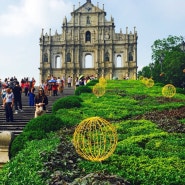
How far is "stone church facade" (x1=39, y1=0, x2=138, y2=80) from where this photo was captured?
67125mm

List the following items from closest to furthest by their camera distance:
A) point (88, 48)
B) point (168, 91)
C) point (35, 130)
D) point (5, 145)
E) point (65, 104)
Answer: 1. point (5, 145)
2. point (35, 130)
3. point (65, 104)
4. point (168, 91)
5. point (88, 48)

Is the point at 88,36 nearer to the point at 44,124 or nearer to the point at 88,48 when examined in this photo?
the point at 88,48

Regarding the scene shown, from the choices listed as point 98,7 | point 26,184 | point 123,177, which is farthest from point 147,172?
point 98,7

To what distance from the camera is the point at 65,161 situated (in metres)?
8.88

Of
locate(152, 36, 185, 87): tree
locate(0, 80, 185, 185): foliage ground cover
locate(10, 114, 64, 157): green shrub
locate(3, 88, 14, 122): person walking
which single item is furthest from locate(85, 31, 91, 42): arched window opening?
locate(10, 114, 64, 157): green shrub

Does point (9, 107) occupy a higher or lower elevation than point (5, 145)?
higher

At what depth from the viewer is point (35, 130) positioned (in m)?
12.4

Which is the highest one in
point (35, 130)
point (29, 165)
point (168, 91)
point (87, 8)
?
point (87, 8)

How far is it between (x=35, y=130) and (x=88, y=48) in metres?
56.8

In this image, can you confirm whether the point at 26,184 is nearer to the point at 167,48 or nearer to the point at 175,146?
the point at 175,146

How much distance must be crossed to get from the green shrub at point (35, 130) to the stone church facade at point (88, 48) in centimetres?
5329

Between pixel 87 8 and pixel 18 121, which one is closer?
pixel 18 121

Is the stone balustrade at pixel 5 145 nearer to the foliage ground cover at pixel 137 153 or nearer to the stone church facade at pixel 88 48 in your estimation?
the foliage ground cover at pixel 137 153

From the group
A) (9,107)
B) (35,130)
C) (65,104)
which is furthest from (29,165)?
(65,104)
